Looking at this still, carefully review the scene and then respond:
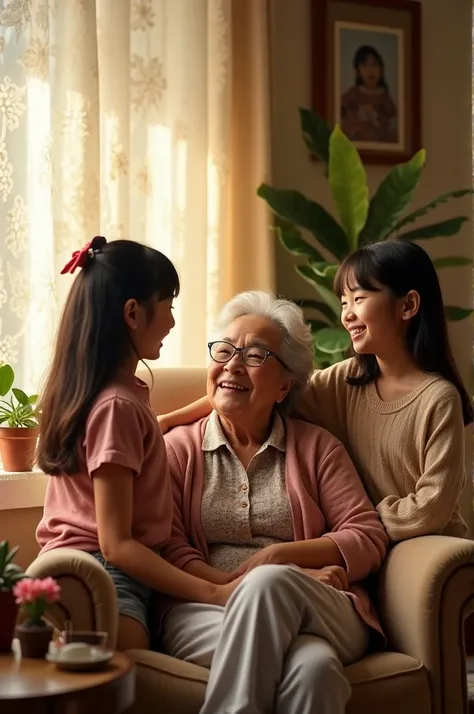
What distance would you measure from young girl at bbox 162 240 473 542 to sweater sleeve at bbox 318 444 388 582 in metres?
0.05

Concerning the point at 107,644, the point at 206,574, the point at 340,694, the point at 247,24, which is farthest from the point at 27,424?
the point at 247,24

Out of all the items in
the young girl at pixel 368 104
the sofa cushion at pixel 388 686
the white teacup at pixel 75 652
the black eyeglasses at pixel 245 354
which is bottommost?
the sofa cushion at pixel 388 686

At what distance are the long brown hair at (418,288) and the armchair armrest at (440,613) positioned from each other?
0.45 metres

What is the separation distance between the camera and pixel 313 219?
11.8 feet

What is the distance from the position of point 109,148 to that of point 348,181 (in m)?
0.79

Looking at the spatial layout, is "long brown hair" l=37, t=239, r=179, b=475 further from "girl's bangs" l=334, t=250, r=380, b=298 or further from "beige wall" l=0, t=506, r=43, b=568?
"beige wall" l=0, t=506, r=43, b=568

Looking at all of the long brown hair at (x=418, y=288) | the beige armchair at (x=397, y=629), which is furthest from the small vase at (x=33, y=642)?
the long brown hair at (x=418, y=288)

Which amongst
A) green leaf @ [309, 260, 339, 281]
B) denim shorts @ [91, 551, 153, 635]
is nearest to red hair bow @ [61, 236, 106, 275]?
denim shorts @ [91, 551, 153, 635]

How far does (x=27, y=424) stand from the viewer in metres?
3.03

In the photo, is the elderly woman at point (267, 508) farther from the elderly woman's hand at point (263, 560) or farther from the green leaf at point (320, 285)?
the green leaf at point (320, 285)

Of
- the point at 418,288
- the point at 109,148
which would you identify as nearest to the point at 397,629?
the point at 418,288

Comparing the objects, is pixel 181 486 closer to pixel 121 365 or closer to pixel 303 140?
pixel 121 365

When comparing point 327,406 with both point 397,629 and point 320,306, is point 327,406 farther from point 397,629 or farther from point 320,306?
point 320,306

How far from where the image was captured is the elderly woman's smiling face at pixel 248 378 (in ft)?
8.15
